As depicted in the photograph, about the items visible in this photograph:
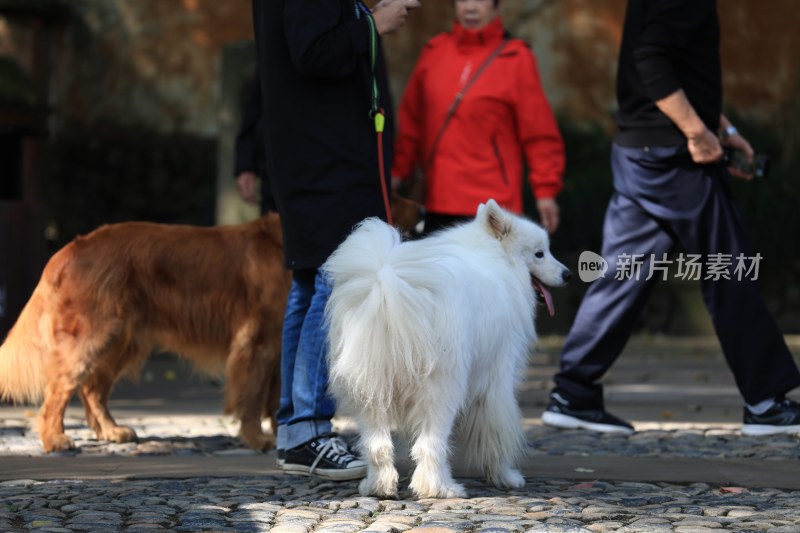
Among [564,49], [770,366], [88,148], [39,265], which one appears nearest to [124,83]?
[88,148]

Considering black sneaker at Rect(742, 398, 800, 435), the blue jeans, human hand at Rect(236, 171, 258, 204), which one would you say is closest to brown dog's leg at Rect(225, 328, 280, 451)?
the blue jeans

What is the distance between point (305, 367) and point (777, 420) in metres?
2.43

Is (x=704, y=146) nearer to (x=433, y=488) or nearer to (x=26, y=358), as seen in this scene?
(x=433, y=488)

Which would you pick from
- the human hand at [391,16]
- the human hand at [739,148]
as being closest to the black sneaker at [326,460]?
the human hand at [391,16]

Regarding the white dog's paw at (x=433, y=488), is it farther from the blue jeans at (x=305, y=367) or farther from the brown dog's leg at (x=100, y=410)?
the brown dog's leg at (x=100, y=410)

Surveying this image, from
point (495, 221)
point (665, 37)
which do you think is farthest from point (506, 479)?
point (665, 37)

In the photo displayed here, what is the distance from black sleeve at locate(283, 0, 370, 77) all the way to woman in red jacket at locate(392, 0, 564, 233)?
1.53 meters

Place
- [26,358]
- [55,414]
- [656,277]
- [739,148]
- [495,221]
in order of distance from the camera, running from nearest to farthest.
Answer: [495,221] → [55,414] → [26,358] → [656,277] → [739,148]

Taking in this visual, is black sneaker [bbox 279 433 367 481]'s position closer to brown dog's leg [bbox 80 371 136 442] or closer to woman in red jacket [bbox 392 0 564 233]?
brown dog's leg [bbox 80 371 136 442]

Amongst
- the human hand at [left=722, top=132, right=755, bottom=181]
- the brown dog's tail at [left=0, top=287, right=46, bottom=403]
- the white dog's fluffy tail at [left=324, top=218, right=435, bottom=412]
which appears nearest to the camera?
the white dog's fluffy tail at [left=324, top=218, right=435, bottom=412]

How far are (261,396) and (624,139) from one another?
7.07 ft

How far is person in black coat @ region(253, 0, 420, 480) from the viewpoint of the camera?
499cm

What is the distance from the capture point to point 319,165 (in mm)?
4996

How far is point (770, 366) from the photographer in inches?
242
